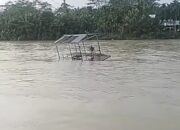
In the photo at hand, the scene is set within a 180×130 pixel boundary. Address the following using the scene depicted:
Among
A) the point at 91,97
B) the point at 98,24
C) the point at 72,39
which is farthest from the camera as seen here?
the point at 98,24

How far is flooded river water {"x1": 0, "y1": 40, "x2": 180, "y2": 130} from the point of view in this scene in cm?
830

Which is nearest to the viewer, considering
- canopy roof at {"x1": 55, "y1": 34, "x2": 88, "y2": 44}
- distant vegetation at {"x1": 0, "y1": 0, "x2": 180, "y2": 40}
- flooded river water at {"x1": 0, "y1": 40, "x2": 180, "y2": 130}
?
flooded river water at {"x1": 0, "y1": 40, "x2": 180, "y2": 130}

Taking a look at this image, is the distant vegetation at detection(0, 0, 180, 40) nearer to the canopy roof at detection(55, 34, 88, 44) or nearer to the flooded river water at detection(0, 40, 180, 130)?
the canopy roof at detection(55, 34, 88, 44)

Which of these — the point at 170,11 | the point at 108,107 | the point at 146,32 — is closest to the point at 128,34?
the point at 146,32

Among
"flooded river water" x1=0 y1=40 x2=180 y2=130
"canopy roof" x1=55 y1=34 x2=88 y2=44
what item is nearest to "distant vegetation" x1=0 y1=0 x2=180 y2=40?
"canopy roof" x1=55 y1=34 x2=88 y2=44

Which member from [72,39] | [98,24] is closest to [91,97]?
[72,39]

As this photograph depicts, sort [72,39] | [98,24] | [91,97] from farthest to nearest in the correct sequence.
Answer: [98,24], [72,39], [91,97]

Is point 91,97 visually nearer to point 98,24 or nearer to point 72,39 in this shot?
point 72,39

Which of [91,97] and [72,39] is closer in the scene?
[91,97]

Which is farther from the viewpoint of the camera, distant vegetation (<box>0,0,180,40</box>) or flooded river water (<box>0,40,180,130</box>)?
distant vegetation (<box>0,0,180,40</box>)

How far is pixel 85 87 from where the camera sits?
12703mm

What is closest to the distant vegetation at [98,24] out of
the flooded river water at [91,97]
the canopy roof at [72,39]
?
the canopy roof at [72,39]

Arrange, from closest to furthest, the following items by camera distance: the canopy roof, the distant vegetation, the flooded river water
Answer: the flooded river water → the canopy roof → the distant vegetation

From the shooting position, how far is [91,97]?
1096cm
